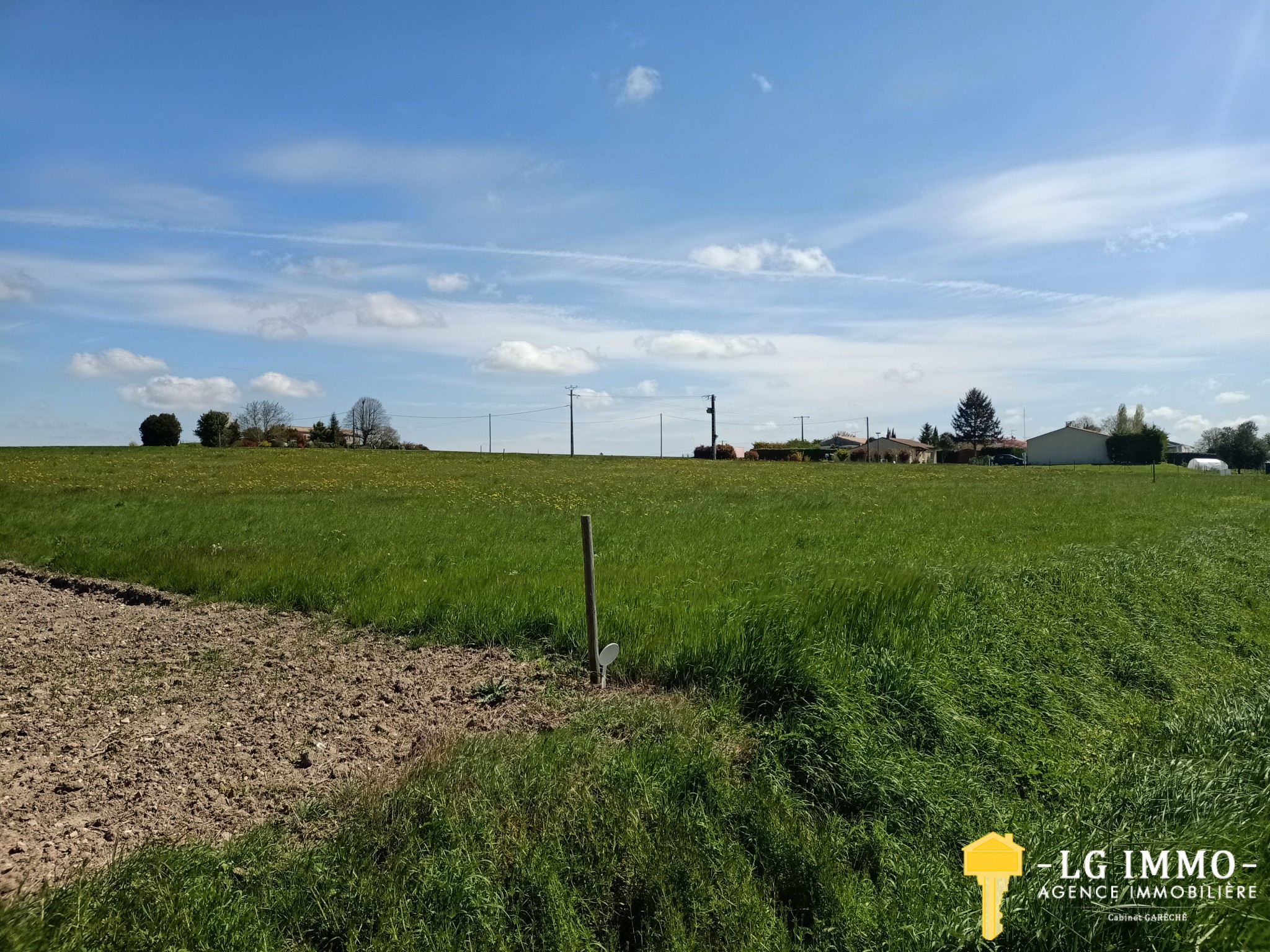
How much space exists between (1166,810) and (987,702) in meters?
2.34

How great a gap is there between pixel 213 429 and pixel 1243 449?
134 meters

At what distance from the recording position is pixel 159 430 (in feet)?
237

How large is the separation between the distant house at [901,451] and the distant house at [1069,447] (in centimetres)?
1477

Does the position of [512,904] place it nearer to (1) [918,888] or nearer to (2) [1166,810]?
(1) [918,888]

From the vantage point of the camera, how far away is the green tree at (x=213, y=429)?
7488 centimetres

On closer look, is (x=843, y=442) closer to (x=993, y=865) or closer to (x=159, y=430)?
(x=159, y=430)

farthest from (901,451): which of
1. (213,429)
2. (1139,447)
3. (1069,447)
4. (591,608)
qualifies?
(591,608)

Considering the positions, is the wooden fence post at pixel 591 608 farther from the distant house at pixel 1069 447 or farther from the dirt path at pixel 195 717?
the distant house at pixel 1069 447

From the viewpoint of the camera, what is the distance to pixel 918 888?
16.0ft

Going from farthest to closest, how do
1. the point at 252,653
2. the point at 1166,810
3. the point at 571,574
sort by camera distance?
the point at 571,574 → the point at 252,653 → the point at 1166,810

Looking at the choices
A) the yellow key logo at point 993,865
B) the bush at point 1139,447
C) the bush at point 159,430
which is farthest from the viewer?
the bush at point 1139,447

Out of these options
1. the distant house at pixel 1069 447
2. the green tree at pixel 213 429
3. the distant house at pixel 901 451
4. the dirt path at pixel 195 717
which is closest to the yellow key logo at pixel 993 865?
the dirt path at pixel 195 717

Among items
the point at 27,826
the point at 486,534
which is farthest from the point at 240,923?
the point at 486,534

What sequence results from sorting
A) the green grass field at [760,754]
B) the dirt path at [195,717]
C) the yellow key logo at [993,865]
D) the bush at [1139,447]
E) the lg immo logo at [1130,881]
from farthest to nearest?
the bush at [1139,447] → the dirt path at [195,717] → the yellow key logo at [993,865] → the green grass field at [760,754] → the lg immo logo at [1130,881]
